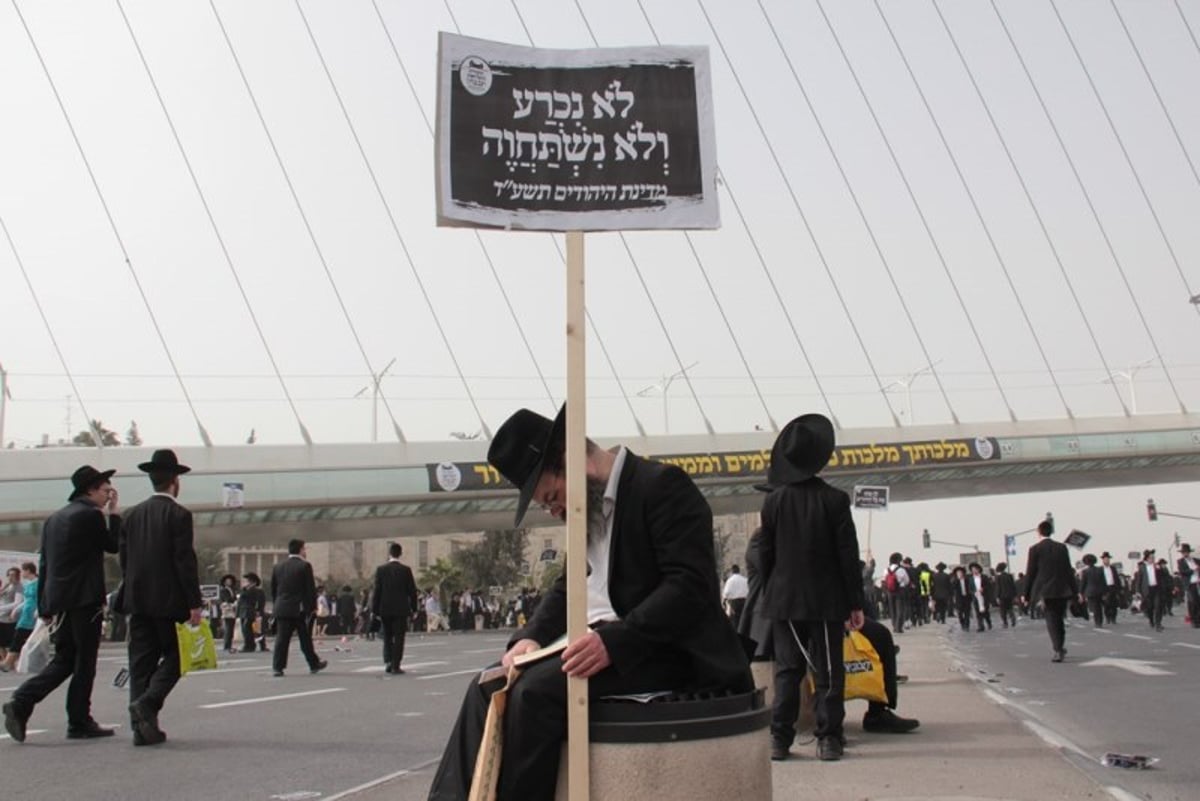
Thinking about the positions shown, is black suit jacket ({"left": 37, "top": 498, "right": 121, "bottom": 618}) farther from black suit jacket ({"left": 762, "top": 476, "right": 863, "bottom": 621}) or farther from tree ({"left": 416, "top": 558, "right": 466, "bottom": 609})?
tree ({"left": 416, "top": 558, "right": 466, "bottom": 609})

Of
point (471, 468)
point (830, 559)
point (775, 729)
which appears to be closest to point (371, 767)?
point (775, 729)

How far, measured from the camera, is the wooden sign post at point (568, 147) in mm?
3629

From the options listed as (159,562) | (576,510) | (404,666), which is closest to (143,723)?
(159,562)

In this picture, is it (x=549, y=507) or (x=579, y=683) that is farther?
(x=549, y=507)

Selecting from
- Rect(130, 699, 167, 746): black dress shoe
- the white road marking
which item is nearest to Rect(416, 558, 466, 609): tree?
the white road marking

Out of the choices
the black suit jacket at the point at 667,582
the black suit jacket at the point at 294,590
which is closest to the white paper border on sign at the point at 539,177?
the black suit jacket at the point at 667,582

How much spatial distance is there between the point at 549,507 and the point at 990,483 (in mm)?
61385

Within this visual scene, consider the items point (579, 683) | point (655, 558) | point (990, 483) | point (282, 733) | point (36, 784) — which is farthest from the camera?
point (990, 483)

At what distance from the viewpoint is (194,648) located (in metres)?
8.86

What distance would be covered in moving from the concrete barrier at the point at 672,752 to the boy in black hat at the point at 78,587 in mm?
5619

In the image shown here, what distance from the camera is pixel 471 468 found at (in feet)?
163

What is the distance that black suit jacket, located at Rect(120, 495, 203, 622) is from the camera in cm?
761

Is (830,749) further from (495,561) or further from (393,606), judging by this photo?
(495,561)

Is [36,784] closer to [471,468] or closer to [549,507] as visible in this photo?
[549,507]
